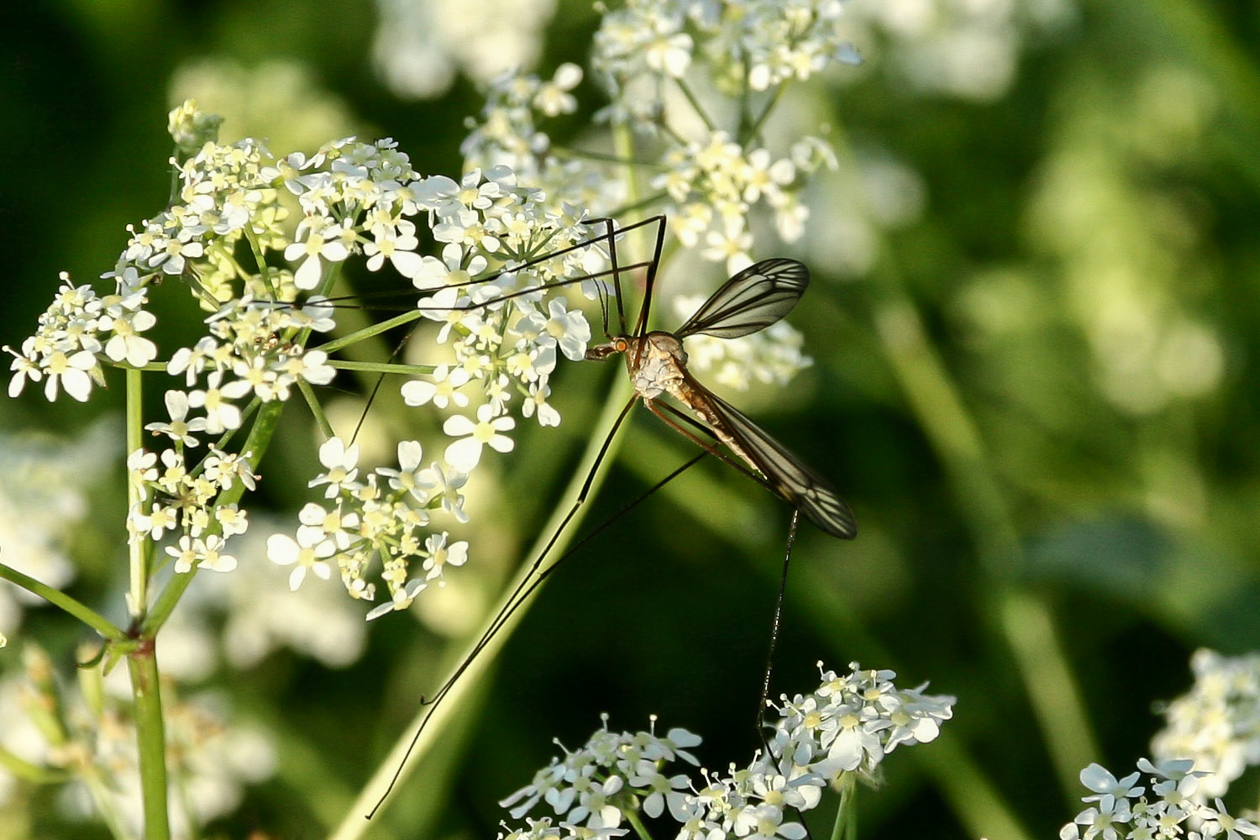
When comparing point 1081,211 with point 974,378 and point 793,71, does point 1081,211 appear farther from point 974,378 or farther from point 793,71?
point 793,71

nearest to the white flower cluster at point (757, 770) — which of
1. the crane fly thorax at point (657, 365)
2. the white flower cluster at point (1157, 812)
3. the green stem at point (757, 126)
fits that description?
the white flower cluster at point (1157, 812)

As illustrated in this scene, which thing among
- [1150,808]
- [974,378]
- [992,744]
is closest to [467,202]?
[1150,808]

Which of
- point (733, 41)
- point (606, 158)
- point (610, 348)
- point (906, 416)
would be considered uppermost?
point (906, 416)

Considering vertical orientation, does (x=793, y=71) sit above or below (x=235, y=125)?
below

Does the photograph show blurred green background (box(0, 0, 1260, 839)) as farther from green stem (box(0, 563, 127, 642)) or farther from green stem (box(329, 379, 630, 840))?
green stem (box(0, 563, 127, 642))

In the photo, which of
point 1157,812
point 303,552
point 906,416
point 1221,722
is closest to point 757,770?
point 1157,812

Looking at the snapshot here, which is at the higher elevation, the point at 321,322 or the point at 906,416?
the point at 906,416

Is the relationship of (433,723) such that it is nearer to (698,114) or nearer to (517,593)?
(517,593)
